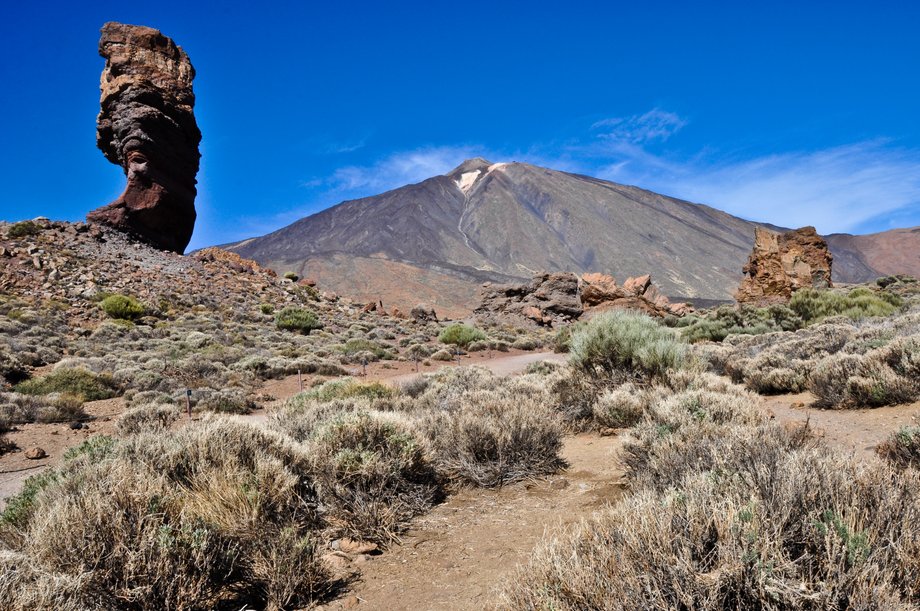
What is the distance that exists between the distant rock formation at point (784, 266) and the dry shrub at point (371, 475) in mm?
27600

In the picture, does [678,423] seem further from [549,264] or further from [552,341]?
[549,264]

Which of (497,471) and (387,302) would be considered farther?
(387,302)

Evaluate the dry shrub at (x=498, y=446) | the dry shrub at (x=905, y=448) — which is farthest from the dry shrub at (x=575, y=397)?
the dry shrub at (x=905, y=448)

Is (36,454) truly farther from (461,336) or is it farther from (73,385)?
(461,336)

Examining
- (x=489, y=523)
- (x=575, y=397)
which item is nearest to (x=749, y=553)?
(x=489, y=523)

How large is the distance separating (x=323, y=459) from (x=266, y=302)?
29762 millimetres

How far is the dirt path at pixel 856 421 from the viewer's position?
478 cm

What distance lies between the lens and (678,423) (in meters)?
5.02

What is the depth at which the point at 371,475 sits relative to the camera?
4215 millimetres

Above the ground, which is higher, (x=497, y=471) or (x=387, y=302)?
(x=387, y=302)

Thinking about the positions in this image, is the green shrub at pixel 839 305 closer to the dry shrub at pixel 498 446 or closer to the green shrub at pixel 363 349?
the green shrub at pixel 363 349

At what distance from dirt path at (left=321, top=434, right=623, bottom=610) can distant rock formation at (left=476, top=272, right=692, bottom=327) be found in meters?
30.2

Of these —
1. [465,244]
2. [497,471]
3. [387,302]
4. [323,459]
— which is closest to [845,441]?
[497,471]

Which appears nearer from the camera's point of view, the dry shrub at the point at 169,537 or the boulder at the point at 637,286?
the dry shrub at the point at 169,537
